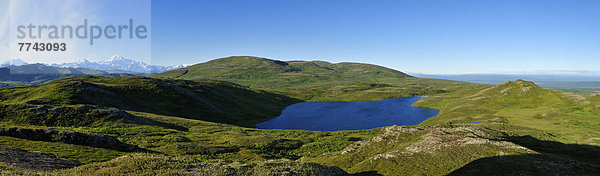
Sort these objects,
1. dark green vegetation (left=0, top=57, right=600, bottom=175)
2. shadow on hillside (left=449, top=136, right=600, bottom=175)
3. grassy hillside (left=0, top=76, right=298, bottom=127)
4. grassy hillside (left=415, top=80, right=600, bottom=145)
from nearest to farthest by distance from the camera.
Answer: shadow on hillside (left=449, top=136, right=600, bottom=175)
dark green vegetation (left=0, top=57, right=600, bottom=175)
grassy hillside (left=415, top=80, right=600, bottom=145)
grassy hillside (left=0, top=76, right=298, bottom=127)

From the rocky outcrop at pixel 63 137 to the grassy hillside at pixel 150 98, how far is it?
55848 millimetres

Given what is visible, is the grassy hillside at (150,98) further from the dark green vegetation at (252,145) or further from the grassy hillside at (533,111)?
the grassy hillside at (533,111)

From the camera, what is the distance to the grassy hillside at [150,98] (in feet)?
269

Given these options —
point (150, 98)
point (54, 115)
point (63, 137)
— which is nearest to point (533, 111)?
point (63, 137)

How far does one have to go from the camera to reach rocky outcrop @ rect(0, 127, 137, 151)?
32.6 meters

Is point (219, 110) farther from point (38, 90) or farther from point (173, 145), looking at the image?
point (173, 145)

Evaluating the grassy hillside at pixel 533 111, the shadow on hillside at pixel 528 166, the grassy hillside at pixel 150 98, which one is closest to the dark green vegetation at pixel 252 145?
the shadow on hillside at pixel 528 166

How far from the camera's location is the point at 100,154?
100 feet

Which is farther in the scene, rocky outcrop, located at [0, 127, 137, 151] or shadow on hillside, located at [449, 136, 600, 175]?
rocky outcrop, located at [0, 127, 137, 151]

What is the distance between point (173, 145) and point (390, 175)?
36.8m

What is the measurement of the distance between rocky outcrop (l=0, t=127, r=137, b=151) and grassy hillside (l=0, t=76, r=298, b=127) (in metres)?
55.8

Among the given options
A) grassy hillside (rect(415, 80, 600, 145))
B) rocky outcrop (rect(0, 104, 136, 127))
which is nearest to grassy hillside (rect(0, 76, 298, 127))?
rocky outcrop (rect(0, 104, 136, 127))

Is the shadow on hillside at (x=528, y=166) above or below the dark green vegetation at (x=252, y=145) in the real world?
above

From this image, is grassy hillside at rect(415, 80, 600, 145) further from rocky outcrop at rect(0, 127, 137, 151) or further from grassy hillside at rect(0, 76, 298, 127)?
grassy hillside at rect(0, 76, 298, 127)
